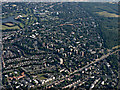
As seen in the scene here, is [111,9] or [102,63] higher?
[111,9]

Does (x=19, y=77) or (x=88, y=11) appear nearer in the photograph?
(x=19, y=77)

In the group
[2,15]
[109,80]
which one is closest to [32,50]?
[109,80]

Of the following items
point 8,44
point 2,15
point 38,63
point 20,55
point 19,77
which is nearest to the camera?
point 19,77

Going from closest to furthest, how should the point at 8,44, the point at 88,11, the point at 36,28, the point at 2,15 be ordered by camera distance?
the point at 8,44
the point at 36,28
the point at 2,15
the point at 88,11

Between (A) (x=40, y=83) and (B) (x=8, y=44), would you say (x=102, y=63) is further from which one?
(B) (x=8, y=44)

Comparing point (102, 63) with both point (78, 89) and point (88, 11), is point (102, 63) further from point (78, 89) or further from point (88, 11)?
point (88, 11)

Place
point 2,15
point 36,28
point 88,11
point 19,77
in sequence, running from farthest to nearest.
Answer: point 88,11
point 2,15
point 36,28
point 19,77

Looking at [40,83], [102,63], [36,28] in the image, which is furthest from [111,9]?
[40,83]

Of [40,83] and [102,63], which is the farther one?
[102,63]

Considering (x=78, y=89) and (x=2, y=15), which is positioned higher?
(x=2, y=15)
